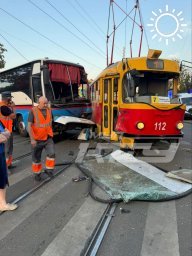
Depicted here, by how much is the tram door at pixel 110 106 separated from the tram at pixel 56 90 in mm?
972

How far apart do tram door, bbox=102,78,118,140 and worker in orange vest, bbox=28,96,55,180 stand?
10.4ft

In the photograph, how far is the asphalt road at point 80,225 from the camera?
367cm

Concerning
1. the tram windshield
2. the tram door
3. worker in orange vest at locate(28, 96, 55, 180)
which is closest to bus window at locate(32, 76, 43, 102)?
the tram door

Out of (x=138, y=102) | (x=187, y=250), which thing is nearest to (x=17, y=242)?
(x=187, y=250)

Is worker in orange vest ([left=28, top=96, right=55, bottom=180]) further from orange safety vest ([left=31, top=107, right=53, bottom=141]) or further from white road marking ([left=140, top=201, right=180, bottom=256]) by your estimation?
white road marking ([left=140, top=201, right=180, bottom=256])

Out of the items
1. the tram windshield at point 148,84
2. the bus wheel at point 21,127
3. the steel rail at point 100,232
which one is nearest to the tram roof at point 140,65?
the tram windshield at point 148,84

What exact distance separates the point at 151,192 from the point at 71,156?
3.86m

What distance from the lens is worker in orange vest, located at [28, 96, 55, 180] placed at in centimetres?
627

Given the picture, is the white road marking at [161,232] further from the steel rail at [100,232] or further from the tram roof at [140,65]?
the tram roof at [140,65]

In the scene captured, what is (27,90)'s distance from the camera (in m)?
12.0

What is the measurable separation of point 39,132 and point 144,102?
298 centimetres

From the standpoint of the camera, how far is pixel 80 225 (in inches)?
169

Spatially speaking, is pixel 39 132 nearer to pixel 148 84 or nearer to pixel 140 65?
pixel 140 65

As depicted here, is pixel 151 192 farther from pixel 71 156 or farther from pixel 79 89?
pixel 79 89
